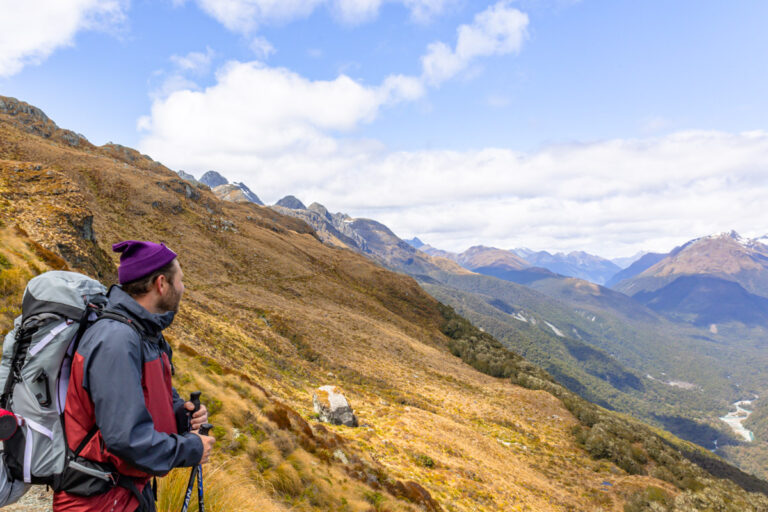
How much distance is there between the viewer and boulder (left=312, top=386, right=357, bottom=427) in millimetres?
22297

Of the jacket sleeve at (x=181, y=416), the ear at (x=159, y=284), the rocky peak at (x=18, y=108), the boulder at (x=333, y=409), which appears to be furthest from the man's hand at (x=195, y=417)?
the rocky peak at (x=18, y=108)

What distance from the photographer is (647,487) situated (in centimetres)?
3167

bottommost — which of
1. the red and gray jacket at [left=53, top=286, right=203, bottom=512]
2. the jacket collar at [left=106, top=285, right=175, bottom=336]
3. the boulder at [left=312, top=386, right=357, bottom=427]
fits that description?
the boulder at [left=312, top=386, right=357, bottom=427]

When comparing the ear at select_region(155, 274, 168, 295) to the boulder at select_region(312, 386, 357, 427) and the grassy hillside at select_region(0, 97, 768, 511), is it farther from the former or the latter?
the boulder at select_region(312, 386, 357, 427)

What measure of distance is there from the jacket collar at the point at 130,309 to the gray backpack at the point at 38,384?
0.28 m

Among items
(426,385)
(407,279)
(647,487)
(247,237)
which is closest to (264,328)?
(426,385)

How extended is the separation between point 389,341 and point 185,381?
4089 centimetres

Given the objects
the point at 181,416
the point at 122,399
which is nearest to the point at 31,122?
the point at 181,416

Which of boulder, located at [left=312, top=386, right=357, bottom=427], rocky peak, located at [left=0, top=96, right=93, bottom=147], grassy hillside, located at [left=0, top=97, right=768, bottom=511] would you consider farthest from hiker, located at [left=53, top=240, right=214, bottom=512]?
rocky peak, located at [left=0, top=96, right=93, bottom=147]

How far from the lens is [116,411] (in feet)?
10.3

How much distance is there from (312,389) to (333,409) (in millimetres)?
5829

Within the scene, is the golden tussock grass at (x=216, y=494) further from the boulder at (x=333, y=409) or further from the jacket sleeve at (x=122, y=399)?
the boulder at (x=333, y=409)

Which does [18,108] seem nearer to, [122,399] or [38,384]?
[38,384]

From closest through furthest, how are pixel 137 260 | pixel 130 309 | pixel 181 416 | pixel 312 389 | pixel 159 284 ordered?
pixel 130 309
pixel 137 260
pixel 159 284
pixel 181 416
pixel 312 389
